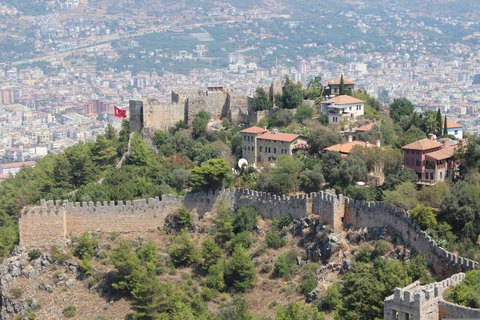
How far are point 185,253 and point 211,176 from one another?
4790mm

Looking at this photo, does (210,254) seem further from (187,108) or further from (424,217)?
(187,108)

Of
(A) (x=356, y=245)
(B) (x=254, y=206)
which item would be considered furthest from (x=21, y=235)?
(A) (x=356, y=245)

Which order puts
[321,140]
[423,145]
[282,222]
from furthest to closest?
[321,140] < [423,145] < [282,222]

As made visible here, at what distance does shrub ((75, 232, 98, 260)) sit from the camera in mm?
35625

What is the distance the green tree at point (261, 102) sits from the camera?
4944cm

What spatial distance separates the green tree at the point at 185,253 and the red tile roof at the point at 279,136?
944 cm

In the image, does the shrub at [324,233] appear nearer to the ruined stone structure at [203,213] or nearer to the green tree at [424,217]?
the ruined stone structure at [203,213]

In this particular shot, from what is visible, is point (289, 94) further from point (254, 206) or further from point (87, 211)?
point (87, 211)

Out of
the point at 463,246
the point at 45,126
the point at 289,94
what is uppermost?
the point at 289,94

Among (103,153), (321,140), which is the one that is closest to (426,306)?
(321,140)

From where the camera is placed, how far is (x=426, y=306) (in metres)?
21.5

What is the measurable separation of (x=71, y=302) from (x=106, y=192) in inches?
309

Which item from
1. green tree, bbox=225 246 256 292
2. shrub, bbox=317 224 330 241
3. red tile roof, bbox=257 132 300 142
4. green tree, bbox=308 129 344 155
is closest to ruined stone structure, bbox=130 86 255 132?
red tile roof, bbox=257 132 300 142

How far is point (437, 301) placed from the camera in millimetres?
21766
